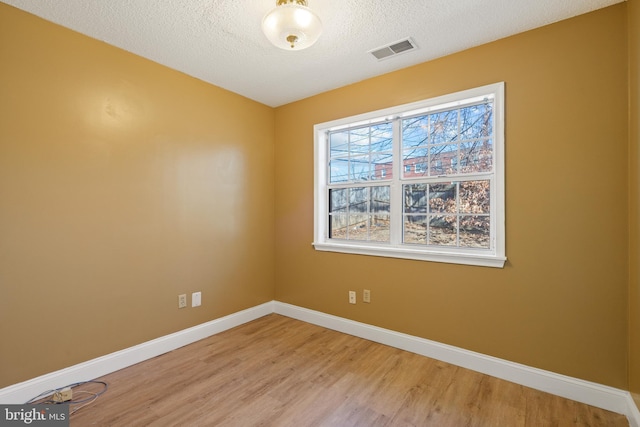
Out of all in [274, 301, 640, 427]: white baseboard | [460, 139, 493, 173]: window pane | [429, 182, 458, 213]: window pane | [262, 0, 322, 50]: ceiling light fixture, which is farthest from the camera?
[429, 182, 458, 213]: window pane

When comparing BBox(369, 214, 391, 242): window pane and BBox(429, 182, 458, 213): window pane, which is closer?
BBox(429, 182, 458, 213): window pane

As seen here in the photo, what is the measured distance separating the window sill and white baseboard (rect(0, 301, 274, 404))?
1.31m

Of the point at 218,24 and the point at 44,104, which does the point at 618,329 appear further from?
the point at 44,104

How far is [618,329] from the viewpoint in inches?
72.5

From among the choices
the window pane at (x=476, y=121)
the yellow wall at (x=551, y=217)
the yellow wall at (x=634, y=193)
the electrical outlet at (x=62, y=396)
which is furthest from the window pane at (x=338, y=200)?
the electrical outlet at (x=62, y=396)

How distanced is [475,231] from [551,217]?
0.52 metres

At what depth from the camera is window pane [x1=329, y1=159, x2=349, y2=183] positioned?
3217mm

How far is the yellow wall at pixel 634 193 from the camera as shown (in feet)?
5.51

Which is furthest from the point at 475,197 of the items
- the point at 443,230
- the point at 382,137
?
the point at 382,137

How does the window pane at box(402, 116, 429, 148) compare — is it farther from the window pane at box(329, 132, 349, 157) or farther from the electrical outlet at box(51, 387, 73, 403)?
the electrical outlet at box(51, 387, 73, 403)

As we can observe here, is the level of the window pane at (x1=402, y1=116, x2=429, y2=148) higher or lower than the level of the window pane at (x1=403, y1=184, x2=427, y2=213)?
higher

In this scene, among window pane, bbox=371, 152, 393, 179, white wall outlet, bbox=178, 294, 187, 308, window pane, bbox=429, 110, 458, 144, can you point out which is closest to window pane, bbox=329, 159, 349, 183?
window pane, bbox=371, 152, 393, 179

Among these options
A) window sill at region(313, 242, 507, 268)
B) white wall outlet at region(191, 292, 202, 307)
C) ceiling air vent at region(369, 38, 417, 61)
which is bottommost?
white wall outlet at region(191, 292, 202, 307)

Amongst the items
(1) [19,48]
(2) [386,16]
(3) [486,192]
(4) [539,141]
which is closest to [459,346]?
(3) [486,192]
